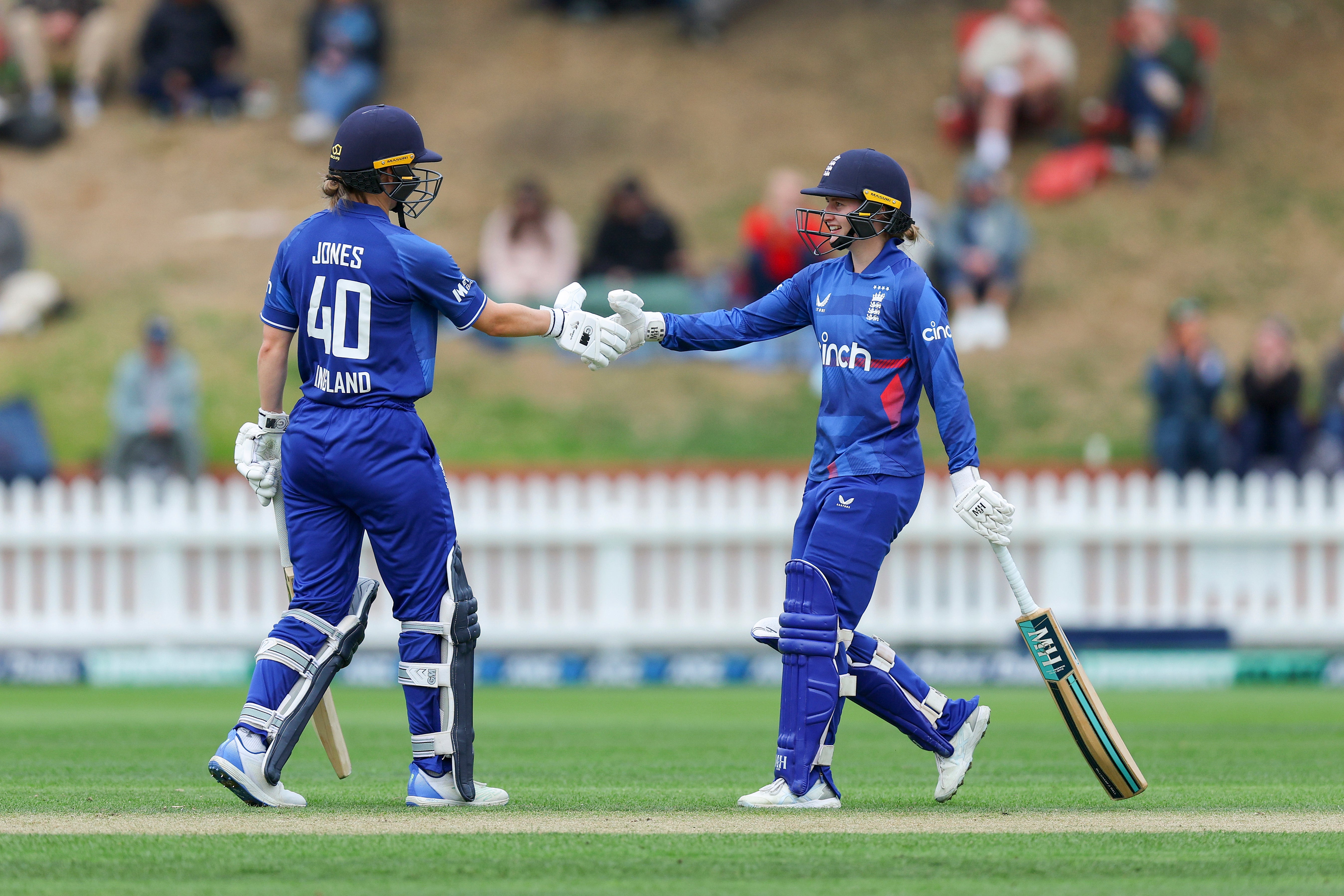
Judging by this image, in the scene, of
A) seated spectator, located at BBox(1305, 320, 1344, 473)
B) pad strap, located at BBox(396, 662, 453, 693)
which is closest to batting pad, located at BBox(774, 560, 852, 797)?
pad strap, located at BBox(396, 662, 453, 693)

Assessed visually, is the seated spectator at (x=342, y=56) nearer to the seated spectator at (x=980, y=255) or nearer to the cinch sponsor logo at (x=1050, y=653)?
the seated spectator at (x=980, y=255)

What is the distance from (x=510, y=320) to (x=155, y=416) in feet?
32.6

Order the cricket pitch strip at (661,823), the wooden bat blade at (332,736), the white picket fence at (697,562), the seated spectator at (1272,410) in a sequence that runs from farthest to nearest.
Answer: the seated spectator at (1272,410) → the white picket fence at (697,562) → the wooden bat blade at (332,736) → the cricket pitch strip at (661,823)

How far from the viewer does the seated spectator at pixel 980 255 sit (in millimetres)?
17719

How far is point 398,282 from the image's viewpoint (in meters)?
5.78

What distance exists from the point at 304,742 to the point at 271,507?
556 centimetres

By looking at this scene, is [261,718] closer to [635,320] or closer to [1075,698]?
[635,320]

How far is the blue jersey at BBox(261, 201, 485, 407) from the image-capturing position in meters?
5.76

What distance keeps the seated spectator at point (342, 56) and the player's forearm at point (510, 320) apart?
16831 mm

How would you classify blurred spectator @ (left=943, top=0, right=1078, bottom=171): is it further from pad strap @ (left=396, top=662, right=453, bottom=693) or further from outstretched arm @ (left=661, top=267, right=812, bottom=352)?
pad strap @ (left=396, top=662, right=453, bottom=693)

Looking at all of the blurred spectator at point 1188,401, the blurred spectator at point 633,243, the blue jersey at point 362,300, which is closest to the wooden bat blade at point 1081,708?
the blue jersey at point 362,300

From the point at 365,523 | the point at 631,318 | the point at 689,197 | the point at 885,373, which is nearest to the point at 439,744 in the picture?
the point at 365,523

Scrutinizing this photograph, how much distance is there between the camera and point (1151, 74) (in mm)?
20859

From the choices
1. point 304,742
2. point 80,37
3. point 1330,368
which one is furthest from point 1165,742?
point 80,37
